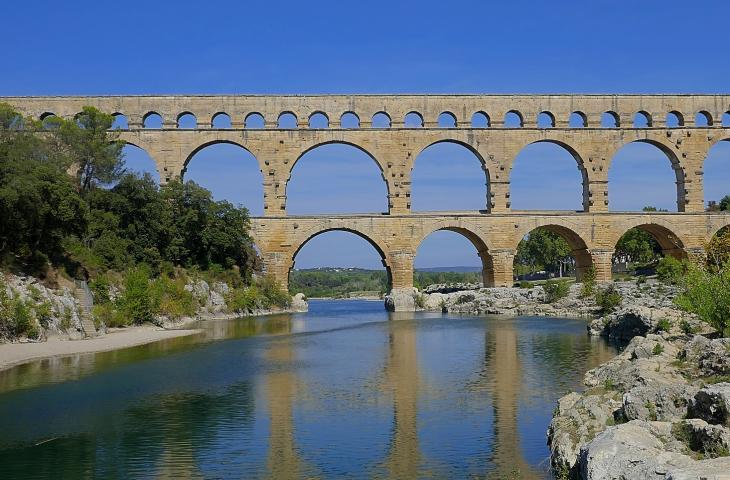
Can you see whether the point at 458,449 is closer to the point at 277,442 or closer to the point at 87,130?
the point at 277,442

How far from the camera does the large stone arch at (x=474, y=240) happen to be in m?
39.3

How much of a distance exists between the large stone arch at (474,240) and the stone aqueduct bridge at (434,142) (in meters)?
0.08

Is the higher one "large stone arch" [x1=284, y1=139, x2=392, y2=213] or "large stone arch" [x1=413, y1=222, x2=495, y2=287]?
"large stone arch" [x1=284, y1=139, x2=392, y2=213]

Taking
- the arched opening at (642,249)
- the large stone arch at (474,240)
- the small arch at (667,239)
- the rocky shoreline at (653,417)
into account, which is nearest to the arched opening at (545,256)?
the arched opening at (642,249)

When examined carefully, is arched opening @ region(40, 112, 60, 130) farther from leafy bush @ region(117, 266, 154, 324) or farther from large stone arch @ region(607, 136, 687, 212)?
large stone arch @ region(607, 136, 687, 212)

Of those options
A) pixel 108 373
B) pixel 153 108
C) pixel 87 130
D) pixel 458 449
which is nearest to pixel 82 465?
pixel 458 449

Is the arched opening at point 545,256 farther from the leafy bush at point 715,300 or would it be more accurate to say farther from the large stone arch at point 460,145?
the leafy bush at point 715,300

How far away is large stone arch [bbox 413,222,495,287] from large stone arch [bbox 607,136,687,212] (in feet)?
26.8

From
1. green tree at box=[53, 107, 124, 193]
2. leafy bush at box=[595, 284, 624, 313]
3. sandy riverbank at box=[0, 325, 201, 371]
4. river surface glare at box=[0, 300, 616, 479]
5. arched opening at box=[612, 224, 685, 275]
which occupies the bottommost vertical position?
river surface glare at box=[0, 300, 616, 479]

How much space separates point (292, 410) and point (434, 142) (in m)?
28.9

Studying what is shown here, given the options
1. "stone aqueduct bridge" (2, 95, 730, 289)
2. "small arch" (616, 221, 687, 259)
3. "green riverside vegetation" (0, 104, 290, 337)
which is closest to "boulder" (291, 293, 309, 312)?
"green riverside vegetation" (0, 104, 290, 337)

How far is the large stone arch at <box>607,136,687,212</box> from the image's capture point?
134 ft

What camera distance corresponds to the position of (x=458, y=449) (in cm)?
976

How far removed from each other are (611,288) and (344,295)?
68486mm
